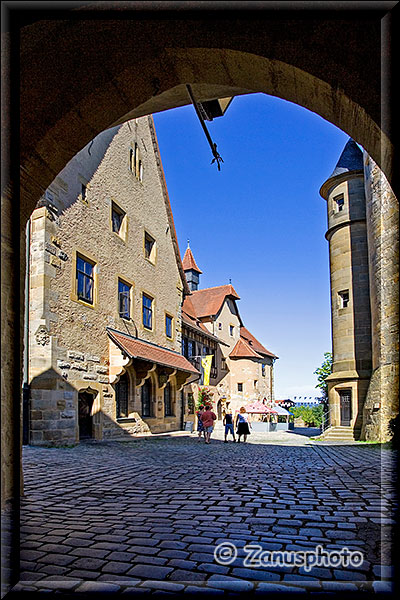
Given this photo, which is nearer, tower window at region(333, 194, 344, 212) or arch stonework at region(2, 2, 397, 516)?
arch stonework at region(2, 2, 397, 516)

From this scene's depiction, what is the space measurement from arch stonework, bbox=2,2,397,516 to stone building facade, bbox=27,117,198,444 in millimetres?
7799

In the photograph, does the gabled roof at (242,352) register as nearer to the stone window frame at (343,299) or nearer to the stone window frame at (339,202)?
the stone window frame at (343,299)

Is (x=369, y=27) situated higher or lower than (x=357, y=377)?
higher

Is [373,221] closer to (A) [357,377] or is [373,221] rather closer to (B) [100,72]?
(A) [357,377]

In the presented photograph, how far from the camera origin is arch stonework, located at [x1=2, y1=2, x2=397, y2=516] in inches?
116

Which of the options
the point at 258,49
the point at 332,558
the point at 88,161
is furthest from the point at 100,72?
the point at 88,161

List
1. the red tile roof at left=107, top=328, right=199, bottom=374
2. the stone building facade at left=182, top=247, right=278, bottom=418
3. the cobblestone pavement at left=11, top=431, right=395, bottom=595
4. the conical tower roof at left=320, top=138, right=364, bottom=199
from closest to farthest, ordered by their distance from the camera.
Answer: the cobblestone pavement at left=11, top=431, right=395, bottom=595, the red tile roof at left=107, top=328, right=199, bottom=374, the conical tower roof at left=320, top=138, right=364, bottom=199, the stone building facade at left=182, top=247, right=278, bottom=418

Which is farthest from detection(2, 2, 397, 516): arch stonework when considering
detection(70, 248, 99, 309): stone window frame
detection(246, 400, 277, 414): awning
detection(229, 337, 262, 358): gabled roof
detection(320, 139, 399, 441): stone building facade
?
detection(229, 337, 262, 358): gabled roof

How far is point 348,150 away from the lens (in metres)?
20.8

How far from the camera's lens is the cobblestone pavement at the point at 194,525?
9.36 feet

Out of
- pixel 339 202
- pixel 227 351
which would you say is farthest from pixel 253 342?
pixel 339 202

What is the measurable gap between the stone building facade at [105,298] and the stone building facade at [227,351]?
11.6 metres

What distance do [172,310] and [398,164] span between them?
1863cm

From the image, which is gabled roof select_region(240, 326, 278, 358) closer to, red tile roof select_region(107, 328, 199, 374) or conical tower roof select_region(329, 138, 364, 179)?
red tile roof select_region(107, 328, 199, 374)
